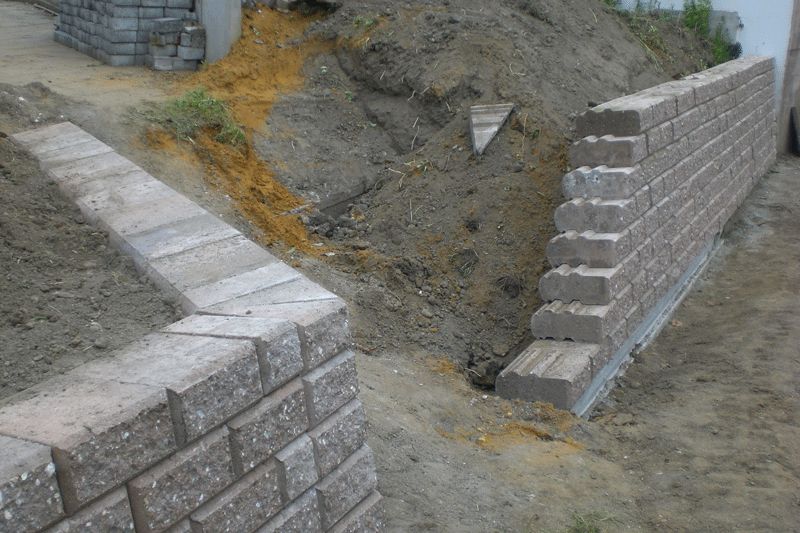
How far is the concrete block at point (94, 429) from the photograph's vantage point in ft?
7.48

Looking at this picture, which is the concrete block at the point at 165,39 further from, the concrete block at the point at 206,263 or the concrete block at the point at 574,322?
the concrete block at the point at 206,263

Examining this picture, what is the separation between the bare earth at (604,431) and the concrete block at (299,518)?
76 cm

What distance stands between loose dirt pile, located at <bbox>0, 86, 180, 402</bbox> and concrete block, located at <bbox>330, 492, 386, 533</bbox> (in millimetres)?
1075

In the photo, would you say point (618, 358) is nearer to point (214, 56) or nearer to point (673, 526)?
point (673, 526)

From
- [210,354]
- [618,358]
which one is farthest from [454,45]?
[210,354]

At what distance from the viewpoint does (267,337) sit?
2932mm

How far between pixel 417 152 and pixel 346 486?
502cm

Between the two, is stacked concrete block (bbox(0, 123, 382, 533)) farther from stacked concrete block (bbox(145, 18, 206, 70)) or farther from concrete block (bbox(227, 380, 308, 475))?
stacked concrete block (bbox(145, 18, 206, 70))

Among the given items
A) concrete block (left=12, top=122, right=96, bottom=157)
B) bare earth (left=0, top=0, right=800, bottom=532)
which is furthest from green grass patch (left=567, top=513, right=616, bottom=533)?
concrete block (left=12, top=122, right=96, bottom=157)

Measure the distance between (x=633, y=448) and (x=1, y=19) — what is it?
36.8 feet

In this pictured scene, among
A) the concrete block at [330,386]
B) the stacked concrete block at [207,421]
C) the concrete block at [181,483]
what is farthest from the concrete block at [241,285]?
the concrete block at [181,483]

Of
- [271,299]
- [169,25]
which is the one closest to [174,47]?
[169,25]

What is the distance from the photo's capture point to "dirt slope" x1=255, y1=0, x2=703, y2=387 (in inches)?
254

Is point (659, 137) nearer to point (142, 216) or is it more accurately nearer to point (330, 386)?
point (142, 216)
